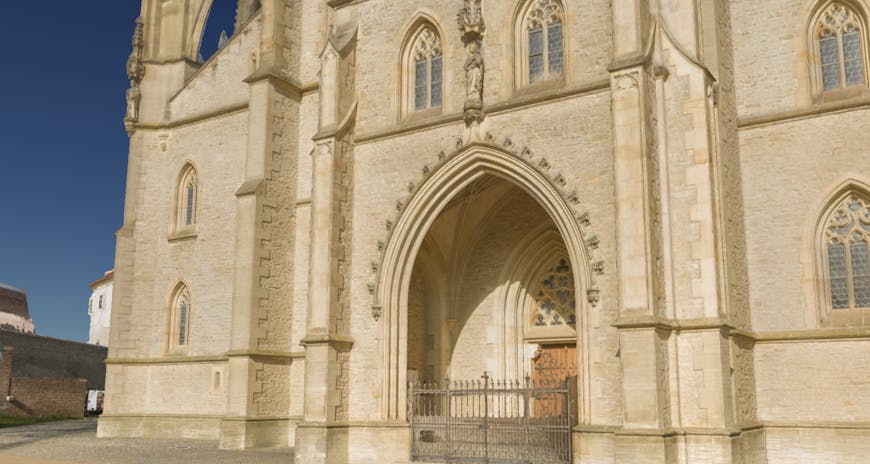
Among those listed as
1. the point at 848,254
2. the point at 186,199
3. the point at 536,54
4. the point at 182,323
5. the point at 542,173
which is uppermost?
A: the point at 536,54

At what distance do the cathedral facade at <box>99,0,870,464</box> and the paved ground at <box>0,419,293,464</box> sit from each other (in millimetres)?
962

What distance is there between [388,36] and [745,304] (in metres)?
9.59

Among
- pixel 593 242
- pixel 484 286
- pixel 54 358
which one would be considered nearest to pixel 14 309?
pixel 54 358

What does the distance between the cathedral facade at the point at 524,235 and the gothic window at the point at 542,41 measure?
0.06 meters

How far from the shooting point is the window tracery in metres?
17.5

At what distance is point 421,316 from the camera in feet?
69.9

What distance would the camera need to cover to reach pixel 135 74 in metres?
26.7

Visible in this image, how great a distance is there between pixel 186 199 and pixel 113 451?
27.6 feet

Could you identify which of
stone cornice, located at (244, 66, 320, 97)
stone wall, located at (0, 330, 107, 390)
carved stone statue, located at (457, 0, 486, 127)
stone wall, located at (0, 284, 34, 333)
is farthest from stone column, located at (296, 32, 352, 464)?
stone wall, located at (0, 284, 34, 333)

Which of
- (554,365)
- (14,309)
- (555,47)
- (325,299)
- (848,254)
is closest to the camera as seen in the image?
(848,254)

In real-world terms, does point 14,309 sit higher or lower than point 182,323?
higher

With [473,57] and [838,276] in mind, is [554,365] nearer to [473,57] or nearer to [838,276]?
[838,276]

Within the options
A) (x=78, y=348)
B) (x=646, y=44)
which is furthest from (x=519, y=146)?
(x=78, y=348)

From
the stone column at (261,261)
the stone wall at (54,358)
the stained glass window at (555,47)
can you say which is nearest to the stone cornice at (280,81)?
the stone column at (261,261)
